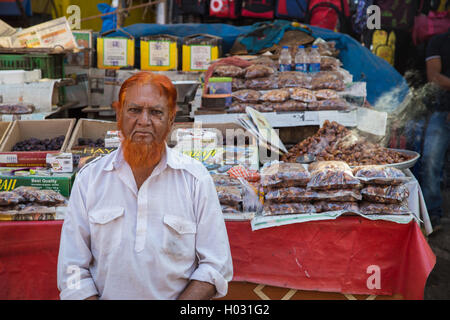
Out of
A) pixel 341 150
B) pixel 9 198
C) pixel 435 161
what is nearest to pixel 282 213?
pixel 341 150

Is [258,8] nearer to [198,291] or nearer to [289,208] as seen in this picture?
[289,208]

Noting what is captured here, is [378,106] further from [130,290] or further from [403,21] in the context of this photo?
[130,290]

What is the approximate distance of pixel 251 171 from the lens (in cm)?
258

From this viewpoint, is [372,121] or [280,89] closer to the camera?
[372,121]

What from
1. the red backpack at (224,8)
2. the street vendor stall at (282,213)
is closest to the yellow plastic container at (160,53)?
the red backpack at (224,8)

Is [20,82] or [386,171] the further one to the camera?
[20,82]

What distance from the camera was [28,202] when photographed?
2.27 meters

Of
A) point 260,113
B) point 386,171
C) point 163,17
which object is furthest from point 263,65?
point 163,17

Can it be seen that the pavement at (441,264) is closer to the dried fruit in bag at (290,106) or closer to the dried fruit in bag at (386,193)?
the dried fruit in bag at (386,193)

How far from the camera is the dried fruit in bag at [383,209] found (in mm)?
2277

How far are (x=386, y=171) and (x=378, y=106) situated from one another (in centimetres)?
283

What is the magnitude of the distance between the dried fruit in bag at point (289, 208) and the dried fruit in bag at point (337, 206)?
41 millimetres

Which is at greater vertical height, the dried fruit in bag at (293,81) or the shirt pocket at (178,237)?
the dried fruit in bag at (293,81)

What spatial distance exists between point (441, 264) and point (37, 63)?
4133mm
